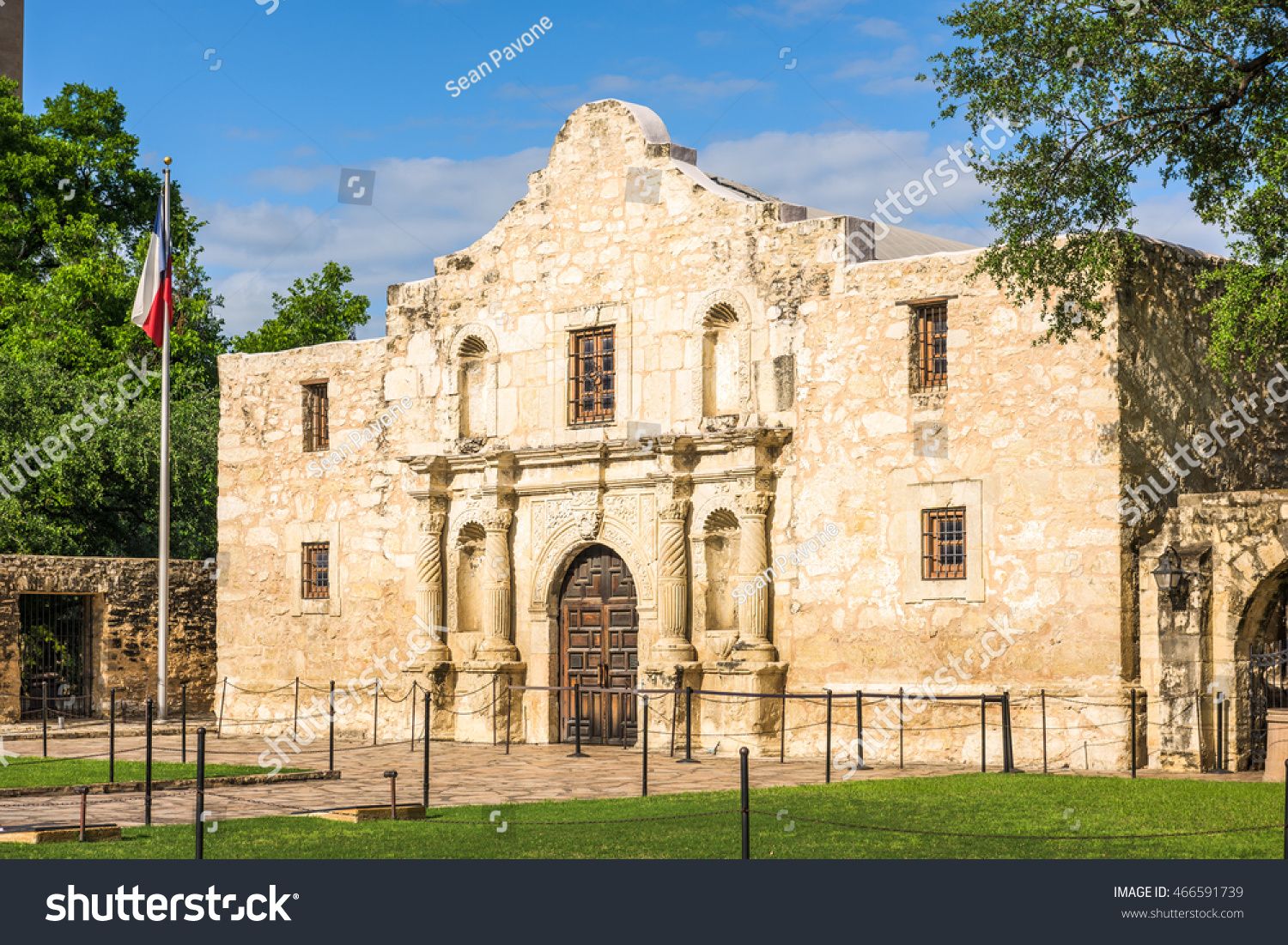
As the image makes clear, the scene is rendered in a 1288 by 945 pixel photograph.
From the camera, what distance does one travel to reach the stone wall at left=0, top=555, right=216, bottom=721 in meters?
27.4

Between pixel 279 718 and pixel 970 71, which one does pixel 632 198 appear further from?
pixel 279 718

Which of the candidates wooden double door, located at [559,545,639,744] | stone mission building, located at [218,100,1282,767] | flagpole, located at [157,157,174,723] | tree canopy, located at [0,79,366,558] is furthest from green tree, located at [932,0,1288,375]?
tree canopy, located at [0,79,366,558]

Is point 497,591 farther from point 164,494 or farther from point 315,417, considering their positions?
point 164,494

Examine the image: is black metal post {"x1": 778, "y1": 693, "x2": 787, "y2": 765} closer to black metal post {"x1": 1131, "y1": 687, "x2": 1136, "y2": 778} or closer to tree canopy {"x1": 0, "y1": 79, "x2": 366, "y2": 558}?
black metal post {"x1": 1131, "y1": 687, "x2": 1136, "y2": 778}

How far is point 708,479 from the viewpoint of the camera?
21.9 meters

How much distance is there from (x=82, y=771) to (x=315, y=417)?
28.9 feet

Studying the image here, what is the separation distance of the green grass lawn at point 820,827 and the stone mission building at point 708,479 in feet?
11.7

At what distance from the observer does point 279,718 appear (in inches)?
1038

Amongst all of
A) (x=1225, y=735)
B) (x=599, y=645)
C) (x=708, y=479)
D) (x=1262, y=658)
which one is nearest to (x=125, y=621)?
(x=599, y=645)

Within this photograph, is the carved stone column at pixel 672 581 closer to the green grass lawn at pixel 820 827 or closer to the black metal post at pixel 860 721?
the black metal post at pixel 860 721

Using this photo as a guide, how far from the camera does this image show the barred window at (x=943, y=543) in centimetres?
2011

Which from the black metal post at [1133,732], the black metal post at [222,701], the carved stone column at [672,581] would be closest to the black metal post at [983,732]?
the black metal post at [1133,732]

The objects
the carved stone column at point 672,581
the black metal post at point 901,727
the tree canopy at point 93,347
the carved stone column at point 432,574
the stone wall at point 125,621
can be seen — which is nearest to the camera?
the black metal post at point 901,727

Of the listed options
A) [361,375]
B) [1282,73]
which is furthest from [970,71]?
[361,375]
